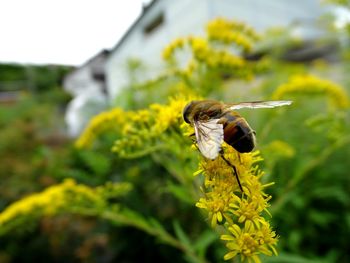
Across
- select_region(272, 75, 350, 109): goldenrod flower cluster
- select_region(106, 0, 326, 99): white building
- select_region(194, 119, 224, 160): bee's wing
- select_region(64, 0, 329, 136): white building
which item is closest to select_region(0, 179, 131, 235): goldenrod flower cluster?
select_region(272, 75, 350, 109): goldenrod flower cluster

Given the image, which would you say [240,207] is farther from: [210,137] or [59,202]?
[59,202]

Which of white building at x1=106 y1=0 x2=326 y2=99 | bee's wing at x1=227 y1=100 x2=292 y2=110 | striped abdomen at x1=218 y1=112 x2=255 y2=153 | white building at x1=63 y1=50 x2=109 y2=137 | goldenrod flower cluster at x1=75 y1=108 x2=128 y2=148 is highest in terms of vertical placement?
white building at x1=106 y1=0 x2=326 y2=99

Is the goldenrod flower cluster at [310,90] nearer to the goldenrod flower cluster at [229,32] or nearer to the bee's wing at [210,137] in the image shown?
the goldenrod flower cluster at [229,32]

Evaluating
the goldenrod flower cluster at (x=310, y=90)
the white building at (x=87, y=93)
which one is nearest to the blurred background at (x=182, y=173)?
the goldenrod flower cluster at (x=310, y=90)

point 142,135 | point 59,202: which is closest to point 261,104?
point 142,135

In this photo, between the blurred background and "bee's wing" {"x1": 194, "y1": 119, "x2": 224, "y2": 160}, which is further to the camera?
A: the blurred background

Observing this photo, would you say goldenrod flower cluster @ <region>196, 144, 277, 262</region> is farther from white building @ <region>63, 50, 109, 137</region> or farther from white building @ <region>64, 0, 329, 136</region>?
white building @ <region>64, 0, 329, 136</region>
